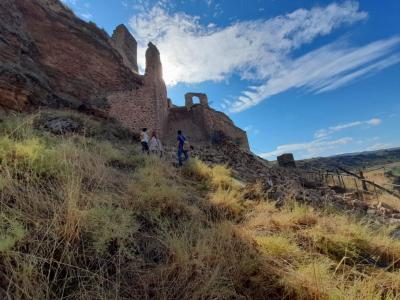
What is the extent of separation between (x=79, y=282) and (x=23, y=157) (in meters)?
2.13

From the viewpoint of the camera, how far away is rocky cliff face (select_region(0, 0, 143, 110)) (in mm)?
9023

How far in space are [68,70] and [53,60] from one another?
0.74m

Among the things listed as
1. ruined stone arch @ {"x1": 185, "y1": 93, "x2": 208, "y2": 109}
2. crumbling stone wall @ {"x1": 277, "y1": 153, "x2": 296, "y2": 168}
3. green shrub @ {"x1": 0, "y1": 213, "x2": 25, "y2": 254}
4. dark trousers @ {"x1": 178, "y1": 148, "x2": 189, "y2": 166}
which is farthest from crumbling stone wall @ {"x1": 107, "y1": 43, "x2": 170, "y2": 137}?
green shrub @ {"x1": 0, "y1": 213, "x2": 25, "y2": 254}

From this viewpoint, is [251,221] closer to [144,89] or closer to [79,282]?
[79,282]

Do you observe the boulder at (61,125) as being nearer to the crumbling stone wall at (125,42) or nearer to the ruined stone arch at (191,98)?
the crumbling stone wall at (125,42)

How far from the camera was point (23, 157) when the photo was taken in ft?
10.4

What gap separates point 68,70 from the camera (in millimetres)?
12406

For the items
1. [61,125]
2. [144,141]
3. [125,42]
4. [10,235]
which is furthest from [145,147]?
[125,42]

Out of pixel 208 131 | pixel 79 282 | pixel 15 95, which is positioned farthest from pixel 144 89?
pixel 79 282

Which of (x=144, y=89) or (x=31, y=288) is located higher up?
(x=144, y=89)

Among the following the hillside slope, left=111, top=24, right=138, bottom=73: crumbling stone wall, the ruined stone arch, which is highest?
left=111, top=24, right=138, bottom=73: crumbling stone wall

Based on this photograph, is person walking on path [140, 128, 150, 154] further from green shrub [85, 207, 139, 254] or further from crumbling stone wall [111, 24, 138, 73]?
crumbling stone wall [111, 24, 138, 73]

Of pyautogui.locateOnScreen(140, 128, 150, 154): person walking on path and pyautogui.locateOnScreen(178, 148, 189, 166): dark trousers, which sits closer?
pyautogui.locateOnScreen(178, 148, 189, 166): dark trousers

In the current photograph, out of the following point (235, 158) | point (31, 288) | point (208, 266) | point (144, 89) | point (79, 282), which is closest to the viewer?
point (31, 288)
